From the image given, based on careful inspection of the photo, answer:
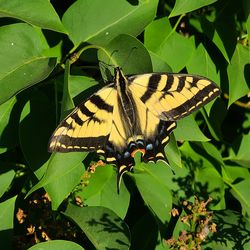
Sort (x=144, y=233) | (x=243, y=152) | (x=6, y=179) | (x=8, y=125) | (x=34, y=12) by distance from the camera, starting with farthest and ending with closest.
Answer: (x=243, y=152) → (x=144, y=233) → (x=6, y=179) → (x=8, y=125) → (x=34, y=12)

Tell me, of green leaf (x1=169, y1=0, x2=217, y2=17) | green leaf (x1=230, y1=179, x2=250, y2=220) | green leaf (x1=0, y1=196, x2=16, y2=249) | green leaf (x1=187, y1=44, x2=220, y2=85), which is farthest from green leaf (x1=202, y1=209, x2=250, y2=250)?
green leaf (x1=169, y1=0, x2=217, y2=17)

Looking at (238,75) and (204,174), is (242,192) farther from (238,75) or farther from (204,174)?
(238,75)

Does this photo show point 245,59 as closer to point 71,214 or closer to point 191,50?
point 191,50

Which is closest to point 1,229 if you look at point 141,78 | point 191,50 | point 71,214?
point 71,214

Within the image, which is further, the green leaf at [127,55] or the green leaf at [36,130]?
the green leaf at [36,130]

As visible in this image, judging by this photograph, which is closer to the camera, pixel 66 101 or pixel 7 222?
pixel 66 101

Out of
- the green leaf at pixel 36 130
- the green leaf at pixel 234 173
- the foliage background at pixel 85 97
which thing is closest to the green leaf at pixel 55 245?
the foliage background at pixel 85 97

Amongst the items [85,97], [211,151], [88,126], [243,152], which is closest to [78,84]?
[85,97]

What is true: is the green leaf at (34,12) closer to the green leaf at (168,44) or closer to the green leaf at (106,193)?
the green leaf at (168,44)
